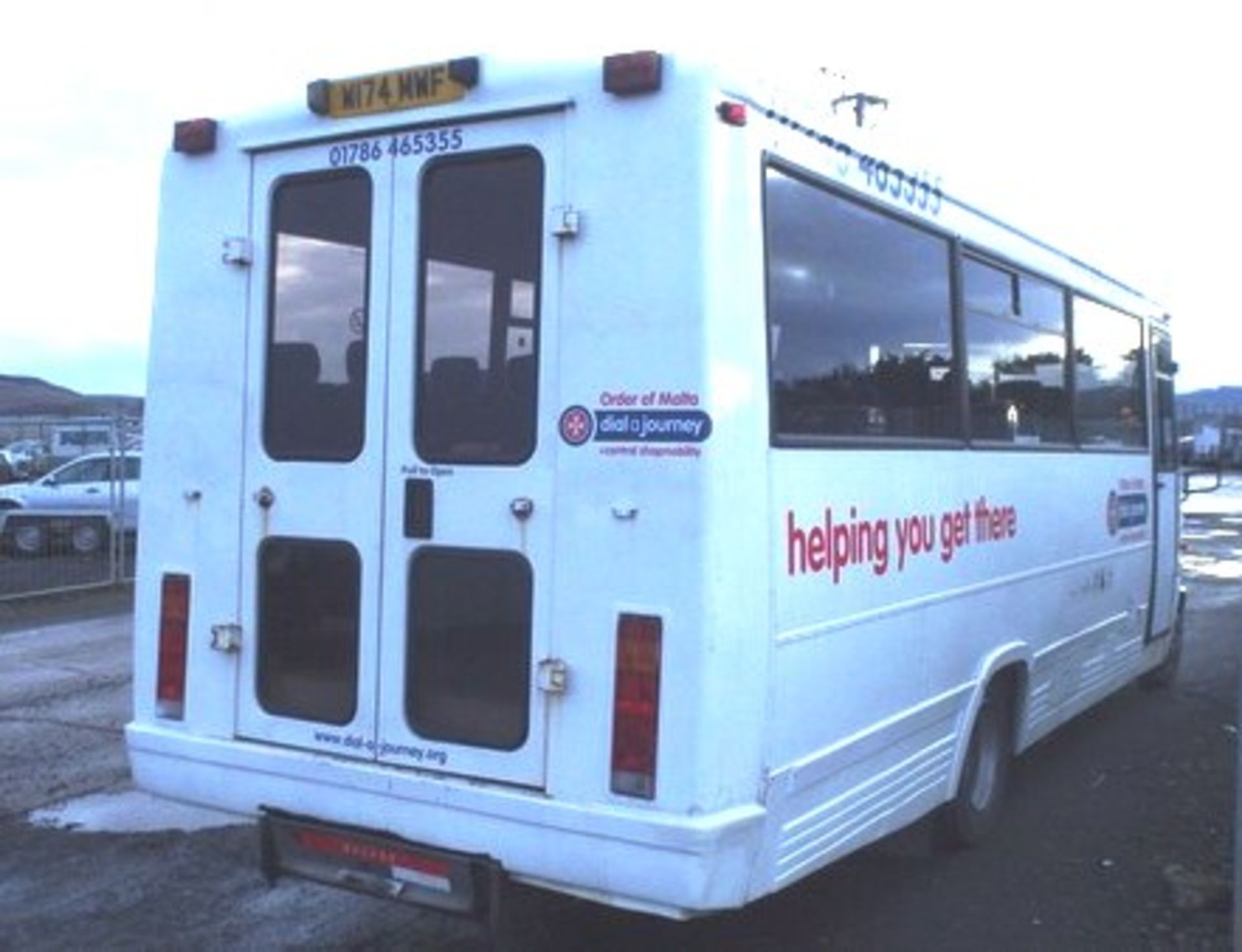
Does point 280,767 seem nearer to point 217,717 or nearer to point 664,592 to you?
point 217,717

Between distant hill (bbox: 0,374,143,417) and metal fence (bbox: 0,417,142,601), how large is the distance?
47022mm

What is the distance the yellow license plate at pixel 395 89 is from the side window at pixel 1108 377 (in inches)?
164

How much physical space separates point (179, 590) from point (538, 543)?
59.1 inches

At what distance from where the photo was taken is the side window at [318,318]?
454 cm

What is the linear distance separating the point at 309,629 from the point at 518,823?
3.47 feet

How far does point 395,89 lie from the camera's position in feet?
14.6

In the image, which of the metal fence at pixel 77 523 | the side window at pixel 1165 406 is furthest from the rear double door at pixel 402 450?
the metal fence at pixel 77 523

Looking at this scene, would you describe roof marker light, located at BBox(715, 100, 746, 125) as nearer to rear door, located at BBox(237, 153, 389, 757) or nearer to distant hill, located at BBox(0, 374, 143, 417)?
rear door, located at BBox(237, 153, 389, 757)

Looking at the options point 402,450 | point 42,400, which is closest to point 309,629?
point 402,450

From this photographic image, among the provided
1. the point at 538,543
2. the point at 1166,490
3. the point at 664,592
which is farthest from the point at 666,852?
the point at 1166,490

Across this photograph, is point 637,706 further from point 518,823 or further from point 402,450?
point 402,450

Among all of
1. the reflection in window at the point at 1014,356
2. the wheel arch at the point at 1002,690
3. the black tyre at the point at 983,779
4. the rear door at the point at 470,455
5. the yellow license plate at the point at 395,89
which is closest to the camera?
the rear door at the point at 470,455

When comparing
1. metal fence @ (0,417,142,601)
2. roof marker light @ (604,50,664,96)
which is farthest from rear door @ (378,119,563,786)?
metal fence @ (0,417,142,601)

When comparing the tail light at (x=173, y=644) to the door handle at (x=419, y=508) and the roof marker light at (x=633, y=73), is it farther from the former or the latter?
the roof marker light at (x=633, y=73)
